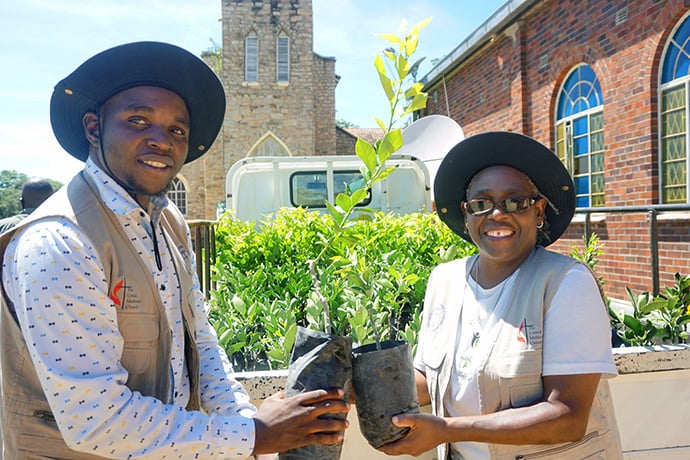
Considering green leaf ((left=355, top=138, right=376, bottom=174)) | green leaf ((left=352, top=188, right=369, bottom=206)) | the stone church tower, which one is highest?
the stone church tower

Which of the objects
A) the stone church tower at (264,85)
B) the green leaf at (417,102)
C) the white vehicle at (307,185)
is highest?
the stone church tower at (264,85)

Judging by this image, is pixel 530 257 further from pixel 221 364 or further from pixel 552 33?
pixel 552 33

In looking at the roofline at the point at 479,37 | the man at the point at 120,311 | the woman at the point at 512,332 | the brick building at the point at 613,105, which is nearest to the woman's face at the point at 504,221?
the woman at the point at 512,332

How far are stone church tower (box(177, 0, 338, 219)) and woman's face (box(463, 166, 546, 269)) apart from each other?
20.2m

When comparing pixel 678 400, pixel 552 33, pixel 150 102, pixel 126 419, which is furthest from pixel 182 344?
pixel 552 33

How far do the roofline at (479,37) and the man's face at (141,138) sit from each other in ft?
28.6

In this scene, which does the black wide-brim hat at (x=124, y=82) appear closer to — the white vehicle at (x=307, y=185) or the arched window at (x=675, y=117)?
the white vehicle at (x=307, y=185)

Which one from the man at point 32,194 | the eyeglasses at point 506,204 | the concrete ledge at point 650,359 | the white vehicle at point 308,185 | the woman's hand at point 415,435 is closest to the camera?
the woman's hand at point 415,435

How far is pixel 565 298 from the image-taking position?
4.42ft

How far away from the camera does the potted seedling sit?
1.14 m

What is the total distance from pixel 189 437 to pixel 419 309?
6.37 feet

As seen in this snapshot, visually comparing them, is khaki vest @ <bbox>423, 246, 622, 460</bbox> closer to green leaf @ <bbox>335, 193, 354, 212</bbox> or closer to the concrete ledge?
green leaf @ <bbox>335, 193, 354, 212</bbox>

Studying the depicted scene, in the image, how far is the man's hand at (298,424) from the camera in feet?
3.59

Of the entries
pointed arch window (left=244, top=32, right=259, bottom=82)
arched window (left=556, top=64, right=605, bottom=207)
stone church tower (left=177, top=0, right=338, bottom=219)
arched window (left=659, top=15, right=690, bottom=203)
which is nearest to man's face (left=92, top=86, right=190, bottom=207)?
arched window (left=659, top=15, right=690, bottom=203)
